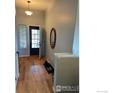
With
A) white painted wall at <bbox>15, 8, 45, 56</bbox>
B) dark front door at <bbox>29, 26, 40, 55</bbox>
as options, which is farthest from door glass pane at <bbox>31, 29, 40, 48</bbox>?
white painted wall at <bbox>15, 8, 45, 56</bbox>

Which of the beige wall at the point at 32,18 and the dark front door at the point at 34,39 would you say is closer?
the beige wall at the point at 32,18

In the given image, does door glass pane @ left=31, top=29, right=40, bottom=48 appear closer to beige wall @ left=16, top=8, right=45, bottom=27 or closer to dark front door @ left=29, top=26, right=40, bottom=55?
dark front door @ left=29, top=26, right=40, bottom=55

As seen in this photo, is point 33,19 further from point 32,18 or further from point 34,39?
point 34,39

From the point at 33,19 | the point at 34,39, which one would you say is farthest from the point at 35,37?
the point at 33,19

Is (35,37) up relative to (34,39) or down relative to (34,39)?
up

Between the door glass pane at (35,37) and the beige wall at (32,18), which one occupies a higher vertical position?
the beige wall at (32,18)

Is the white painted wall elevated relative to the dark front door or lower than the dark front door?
elevated

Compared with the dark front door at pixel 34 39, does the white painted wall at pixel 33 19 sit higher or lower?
higher

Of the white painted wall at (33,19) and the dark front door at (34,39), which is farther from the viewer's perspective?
the dark front door at (34,39)

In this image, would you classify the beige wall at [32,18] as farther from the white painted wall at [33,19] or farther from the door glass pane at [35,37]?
the door glass pane at [35,37]

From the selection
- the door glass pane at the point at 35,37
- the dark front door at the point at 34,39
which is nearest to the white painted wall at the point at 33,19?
the dark front door at the point at 34,39

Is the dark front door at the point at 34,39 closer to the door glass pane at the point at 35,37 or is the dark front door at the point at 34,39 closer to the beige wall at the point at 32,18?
the door glass pane at the point at 35,37
